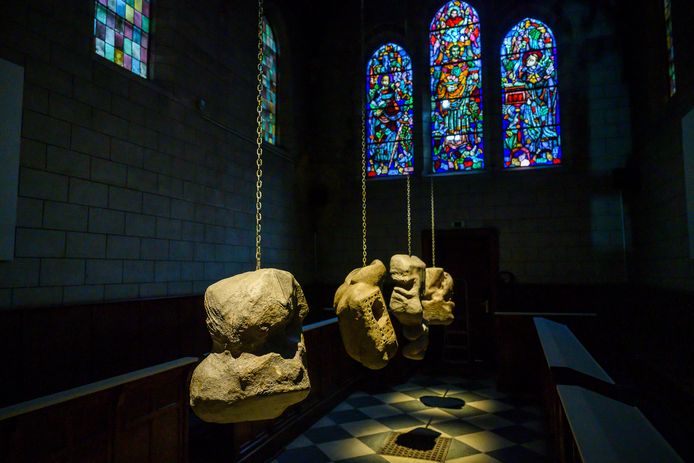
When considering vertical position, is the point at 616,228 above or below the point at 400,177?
below

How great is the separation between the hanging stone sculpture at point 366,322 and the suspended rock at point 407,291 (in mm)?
650

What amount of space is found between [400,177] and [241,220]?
289 cm

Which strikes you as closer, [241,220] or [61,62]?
[61,62]

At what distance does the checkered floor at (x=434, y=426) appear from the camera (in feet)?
13.0

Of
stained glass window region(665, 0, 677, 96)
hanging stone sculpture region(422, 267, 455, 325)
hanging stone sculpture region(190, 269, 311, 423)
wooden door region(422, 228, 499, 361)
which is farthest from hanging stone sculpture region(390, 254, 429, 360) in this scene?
wooden door region(422, 228, 499, 361)

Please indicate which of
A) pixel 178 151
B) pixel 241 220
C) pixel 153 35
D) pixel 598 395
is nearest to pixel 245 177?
pixel 241 220

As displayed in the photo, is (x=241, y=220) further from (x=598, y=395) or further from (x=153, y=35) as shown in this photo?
(x=598, y=395)

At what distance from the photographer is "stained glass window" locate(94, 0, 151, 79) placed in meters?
4.38

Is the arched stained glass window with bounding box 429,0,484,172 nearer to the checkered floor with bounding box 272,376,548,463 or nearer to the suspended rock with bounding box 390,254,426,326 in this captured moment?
the checkered floor with bounding box 272,376,548,463

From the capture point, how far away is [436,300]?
3.65m

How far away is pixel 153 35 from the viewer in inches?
194

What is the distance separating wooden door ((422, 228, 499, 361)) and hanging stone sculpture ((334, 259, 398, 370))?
5.44m

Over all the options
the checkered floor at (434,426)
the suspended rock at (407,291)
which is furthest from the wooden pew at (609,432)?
the checkered floor at (434,426)

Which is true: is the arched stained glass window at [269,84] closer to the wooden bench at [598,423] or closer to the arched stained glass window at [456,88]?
the arched stained glass window at [456,88]
